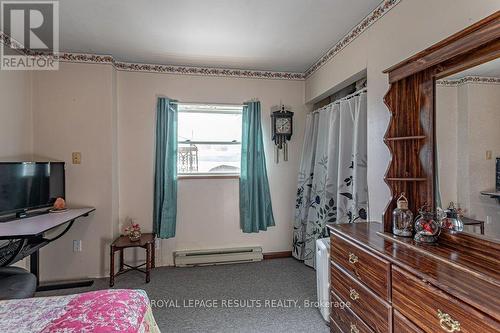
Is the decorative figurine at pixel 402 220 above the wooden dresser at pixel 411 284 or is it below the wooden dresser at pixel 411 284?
above

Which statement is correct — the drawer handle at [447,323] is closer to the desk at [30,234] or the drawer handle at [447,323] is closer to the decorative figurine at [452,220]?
the decorative figurine at [452,220]

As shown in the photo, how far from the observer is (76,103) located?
9.71 ft

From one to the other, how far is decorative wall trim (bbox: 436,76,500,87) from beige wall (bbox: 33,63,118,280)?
3.11m

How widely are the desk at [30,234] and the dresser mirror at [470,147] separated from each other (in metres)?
2.76

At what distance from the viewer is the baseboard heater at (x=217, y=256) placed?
3.27 m

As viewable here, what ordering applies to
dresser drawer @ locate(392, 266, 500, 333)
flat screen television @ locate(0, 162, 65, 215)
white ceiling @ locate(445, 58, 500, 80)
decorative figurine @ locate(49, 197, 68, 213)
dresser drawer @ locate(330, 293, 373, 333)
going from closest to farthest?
1. dresser drawer @ locate(392, 266, 500, 333)
2. white ceiling @ locate(445, 58, 500, 80)
3. dresser drawer @ locate(330, 293, 373, 333)
4. flat screen television @ locate(0, 162, 65, 215)
5. decorative figurine @ locate(49, 197, 68, 213)

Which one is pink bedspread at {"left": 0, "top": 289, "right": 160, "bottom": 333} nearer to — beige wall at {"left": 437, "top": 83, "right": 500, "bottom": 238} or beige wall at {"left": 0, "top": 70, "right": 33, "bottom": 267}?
beige wall at {"left": 437, "top": 83, "right": 500, "bottom": 238}

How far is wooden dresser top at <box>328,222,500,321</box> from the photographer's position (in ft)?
3.04

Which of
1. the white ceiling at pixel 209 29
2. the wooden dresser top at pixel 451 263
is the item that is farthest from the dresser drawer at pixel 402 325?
the white ceiling at pixel 209 29

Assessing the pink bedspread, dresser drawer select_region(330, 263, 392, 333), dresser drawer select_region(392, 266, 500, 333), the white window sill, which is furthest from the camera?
the white window sill

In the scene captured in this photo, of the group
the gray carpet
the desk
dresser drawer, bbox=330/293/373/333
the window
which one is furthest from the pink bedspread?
the window

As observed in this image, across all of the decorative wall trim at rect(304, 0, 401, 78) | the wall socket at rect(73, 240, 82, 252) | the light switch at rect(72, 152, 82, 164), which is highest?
the decorative wall trim at rect(304, 0, 401, 78)

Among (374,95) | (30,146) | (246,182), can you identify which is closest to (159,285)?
(246,182)

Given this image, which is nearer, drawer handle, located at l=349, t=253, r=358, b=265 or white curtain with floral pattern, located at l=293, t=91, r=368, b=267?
drawer handle, located at l=349, t=253, r=358, b=265
